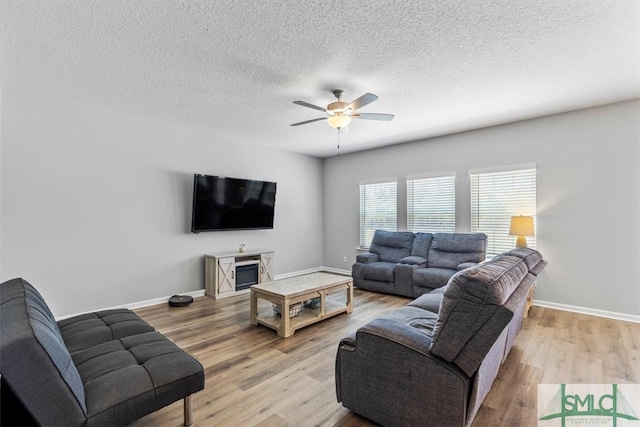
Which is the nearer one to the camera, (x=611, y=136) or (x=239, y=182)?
(x=611, y=136)

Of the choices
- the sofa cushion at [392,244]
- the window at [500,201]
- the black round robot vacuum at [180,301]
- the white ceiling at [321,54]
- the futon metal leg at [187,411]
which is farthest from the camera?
the sofa cushion at [392,244]

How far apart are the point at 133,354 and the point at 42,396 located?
1.93 feet

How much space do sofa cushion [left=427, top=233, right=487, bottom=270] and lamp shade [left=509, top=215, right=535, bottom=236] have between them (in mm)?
548

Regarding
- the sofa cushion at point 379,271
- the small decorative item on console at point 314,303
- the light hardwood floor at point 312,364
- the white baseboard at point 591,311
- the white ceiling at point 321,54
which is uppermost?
the white ceiling at point 321,54

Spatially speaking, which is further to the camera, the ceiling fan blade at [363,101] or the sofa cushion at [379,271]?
the sofa cushion at [379,271]

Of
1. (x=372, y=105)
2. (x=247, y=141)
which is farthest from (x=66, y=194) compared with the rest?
(x=372, y=105)

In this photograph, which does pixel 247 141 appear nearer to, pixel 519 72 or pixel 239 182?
pixel 239 182

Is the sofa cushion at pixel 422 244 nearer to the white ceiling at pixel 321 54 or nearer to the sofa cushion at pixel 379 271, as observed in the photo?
the sofa cushion at pixel 379 271

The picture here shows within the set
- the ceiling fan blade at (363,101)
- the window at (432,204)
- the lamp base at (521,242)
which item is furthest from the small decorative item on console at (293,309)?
the lamp base at (521,242)

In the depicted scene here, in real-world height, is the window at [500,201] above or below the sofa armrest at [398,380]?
above

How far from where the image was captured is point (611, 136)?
373cm

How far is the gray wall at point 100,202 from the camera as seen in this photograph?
3355 millimetres

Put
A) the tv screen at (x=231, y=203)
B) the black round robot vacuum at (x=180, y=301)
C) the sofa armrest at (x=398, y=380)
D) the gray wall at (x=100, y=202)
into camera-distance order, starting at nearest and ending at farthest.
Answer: the sofa armrest at (x=398, y=380), the gray wall at (x=100, y=202), the black round robot vacuum at (x=180, y=301), the tv screen at (x=231, y=203)

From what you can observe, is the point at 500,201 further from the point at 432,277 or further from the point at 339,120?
the point at 339,120
